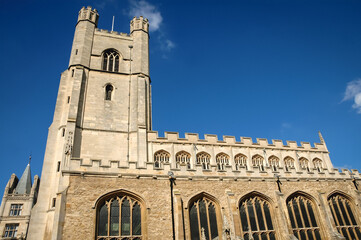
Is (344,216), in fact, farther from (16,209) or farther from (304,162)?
(16,209)

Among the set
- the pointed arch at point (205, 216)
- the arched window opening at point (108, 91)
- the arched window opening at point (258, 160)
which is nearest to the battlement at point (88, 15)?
the arched window opening at point (108, 91)

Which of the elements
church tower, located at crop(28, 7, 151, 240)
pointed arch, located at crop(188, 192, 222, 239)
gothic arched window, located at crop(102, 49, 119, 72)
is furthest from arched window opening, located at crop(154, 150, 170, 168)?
gothic arched window, located at crop(102, 49, 119, 72)

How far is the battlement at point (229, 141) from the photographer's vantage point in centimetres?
2289

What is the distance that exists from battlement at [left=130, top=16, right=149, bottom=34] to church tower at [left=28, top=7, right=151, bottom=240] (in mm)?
647

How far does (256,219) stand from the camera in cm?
1501

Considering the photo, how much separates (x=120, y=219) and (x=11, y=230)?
27.3 meters

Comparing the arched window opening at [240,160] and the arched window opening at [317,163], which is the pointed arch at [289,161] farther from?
the arched window opening at [240,160]

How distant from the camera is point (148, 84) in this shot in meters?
24.9

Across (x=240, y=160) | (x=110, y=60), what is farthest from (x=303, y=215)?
(x=110, y=60)

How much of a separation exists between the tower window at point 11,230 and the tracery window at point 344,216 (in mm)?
34270

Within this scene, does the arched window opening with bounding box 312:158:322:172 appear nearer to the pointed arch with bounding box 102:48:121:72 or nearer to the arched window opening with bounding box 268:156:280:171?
the arched window opening with bounding box 268:156:280:171

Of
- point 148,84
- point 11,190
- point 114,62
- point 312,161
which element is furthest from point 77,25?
point 312,161

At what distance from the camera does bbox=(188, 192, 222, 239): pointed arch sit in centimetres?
1371

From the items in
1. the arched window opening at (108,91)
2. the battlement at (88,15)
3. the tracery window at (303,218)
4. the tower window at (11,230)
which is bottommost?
the tracery window at (303,218)
